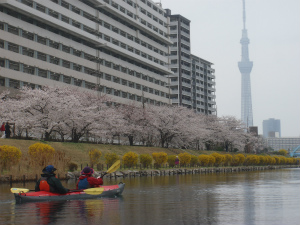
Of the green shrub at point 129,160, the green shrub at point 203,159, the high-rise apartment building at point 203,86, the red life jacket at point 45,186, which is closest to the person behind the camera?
the red life jacket at point 45,186

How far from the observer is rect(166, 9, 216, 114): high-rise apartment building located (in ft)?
495

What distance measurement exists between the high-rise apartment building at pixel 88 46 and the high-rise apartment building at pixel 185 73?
21.6 meters

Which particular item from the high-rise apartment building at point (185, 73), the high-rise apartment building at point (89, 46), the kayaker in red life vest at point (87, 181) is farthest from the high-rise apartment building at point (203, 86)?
the kayaker in red life vest at point (87, 181)

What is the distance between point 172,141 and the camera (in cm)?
9462

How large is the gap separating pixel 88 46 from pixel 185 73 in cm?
6902

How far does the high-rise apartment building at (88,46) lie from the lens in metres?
71.5

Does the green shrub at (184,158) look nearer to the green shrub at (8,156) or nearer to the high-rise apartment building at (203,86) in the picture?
the green shrub at (8,156)

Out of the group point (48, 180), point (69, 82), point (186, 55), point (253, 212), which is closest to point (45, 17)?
point (69, 82)

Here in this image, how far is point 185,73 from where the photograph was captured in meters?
156

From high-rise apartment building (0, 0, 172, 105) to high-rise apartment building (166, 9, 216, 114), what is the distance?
21597 millimetres

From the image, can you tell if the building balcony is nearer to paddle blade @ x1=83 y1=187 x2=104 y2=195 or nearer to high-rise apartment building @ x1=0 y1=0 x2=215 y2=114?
high-rise apartment building @ x1=0 y1=0 x2=215 y2=114

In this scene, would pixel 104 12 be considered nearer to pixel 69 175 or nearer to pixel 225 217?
pixel 69 175

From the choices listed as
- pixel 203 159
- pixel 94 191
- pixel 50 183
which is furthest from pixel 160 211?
pixel 203 159

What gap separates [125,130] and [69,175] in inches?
1585
